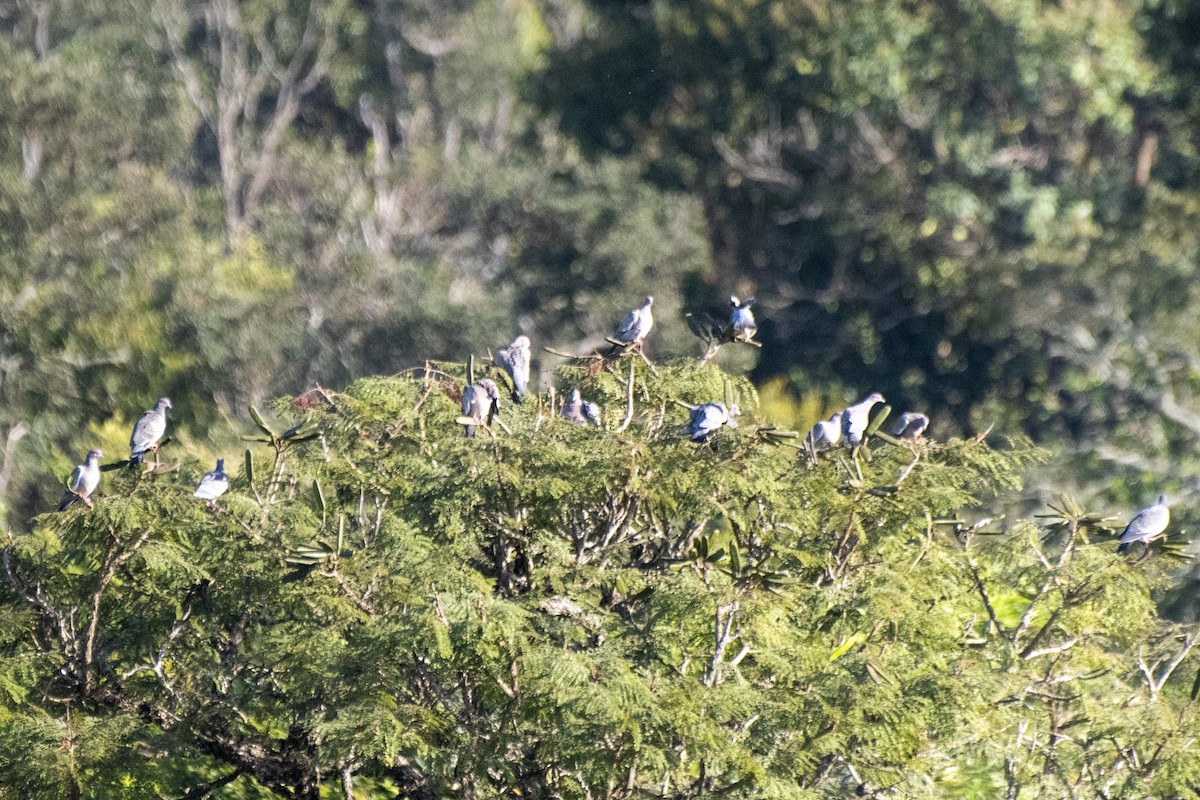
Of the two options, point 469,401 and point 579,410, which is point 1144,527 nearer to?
point 579,410

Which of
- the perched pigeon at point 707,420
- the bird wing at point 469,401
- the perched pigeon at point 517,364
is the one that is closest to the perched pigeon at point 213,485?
the bird wing at point 469,401

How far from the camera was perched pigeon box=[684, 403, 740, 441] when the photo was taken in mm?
8875

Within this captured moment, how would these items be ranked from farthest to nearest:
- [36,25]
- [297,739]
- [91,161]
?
[36,25]
[91,161]
[297,739]

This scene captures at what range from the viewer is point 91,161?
3381cm

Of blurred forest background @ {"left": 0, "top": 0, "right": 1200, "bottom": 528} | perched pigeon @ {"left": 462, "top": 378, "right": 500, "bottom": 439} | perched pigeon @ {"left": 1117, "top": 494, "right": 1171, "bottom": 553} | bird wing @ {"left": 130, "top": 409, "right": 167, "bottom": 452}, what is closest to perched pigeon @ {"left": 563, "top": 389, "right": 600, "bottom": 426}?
perched pigeon @ {"left": 462, "top": 378, "right": 500, "bottom": 439}

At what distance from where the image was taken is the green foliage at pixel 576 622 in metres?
8.27

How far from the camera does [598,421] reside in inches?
380

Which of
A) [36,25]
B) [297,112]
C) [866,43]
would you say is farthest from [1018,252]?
[36,25]

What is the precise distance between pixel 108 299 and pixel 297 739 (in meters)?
20.1

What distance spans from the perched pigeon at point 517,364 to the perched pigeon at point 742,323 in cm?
112

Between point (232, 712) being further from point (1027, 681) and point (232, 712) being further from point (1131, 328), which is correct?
point (1131, 328)

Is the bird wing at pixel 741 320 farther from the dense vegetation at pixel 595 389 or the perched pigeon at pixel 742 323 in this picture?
the dense vegetation at pixel 595 389

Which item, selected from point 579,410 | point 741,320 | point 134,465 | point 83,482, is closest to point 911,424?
point 741,320

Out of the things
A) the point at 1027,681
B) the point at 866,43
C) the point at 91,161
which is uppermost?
the point at 1027,681
